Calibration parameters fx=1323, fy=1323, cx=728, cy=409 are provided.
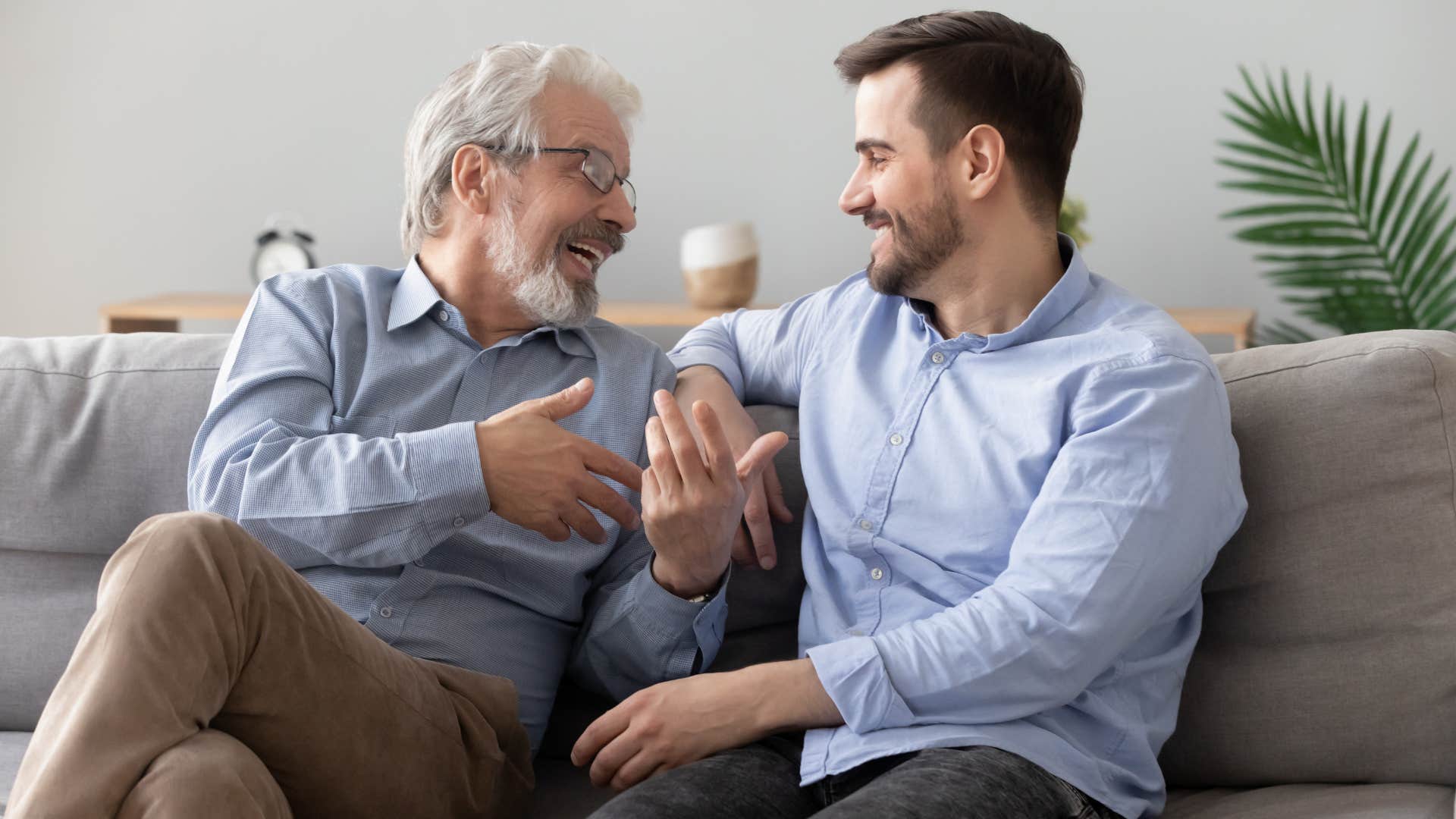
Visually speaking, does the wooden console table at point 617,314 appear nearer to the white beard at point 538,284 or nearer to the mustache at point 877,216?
the white beard at point 538,284

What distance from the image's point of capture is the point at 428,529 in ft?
4.94

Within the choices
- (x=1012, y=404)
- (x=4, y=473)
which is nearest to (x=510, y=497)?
(x=1012, y=404)

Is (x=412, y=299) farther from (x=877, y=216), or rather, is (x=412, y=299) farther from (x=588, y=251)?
(x=877, y=216)

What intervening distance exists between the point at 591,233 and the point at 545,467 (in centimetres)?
48

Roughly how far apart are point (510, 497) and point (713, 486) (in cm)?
24

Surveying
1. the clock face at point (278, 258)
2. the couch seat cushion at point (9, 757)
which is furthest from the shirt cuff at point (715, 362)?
the clock face at point (278, 258)

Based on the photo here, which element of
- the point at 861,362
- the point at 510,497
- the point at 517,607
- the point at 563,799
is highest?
the point at 861,362

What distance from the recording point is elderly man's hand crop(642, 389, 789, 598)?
1.41 metres

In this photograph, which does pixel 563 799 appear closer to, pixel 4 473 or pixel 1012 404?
pixel 1012 404

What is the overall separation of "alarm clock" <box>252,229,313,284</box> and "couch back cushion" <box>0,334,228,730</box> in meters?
1.86

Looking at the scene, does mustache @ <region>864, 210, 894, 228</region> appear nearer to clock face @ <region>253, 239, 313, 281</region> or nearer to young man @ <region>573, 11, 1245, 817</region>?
young man @ <region>573, 11, 1245, 817</region>

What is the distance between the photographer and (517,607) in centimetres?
166

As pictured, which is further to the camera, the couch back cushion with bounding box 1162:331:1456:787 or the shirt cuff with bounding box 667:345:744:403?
Answer: the shirt cuff with bounding box 667:345:744:403

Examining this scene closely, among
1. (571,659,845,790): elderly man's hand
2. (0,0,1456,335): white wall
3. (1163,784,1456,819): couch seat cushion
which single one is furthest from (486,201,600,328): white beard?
(0,0,1456,335): white wall
